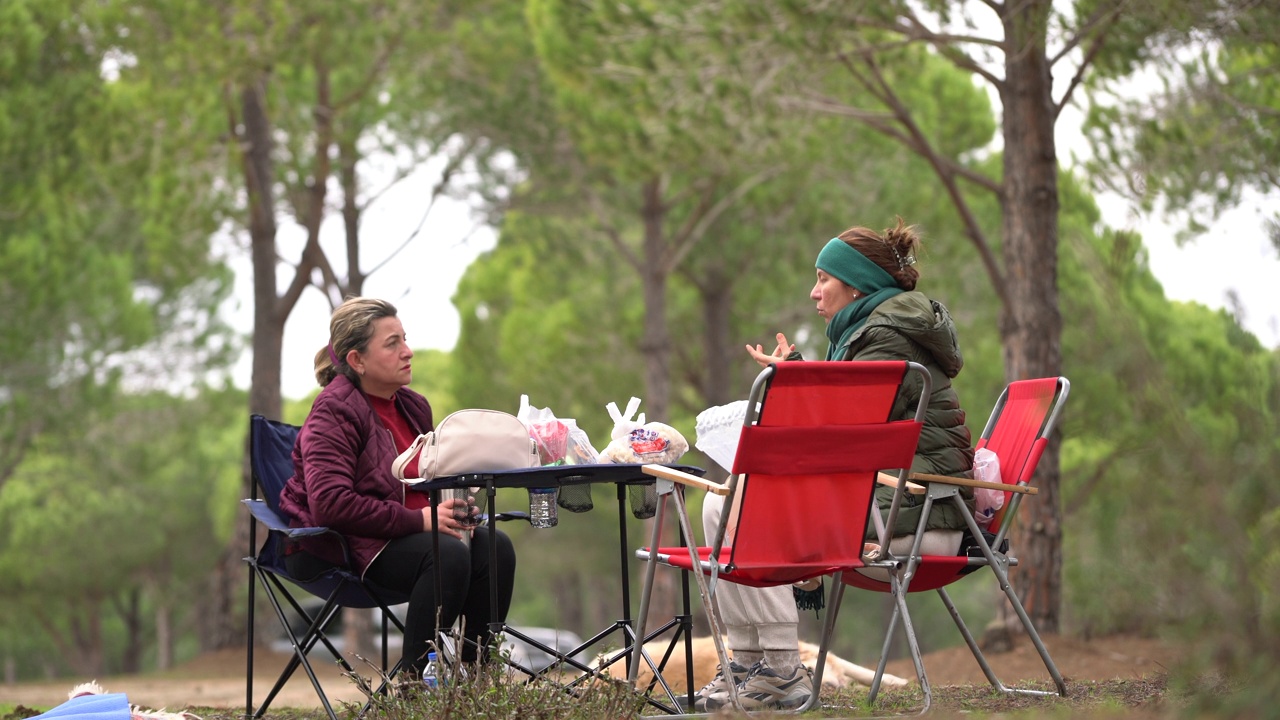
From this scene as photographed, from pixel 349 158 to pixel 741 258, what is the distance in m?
4.19

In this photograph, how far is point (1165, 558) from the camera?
150 cm

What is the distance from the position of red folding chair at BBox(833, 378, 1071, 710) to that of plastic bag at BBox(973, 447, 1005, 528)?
0.02m

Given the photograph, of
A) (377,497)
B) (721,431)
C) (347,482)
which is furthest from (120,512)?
(721,431)

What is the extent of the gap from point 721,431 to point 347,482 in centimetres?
97

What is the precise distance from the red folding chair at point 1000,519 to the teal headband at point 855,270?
1.65 feet

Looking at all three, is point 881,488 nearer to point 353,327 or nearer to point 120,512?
point 353,327

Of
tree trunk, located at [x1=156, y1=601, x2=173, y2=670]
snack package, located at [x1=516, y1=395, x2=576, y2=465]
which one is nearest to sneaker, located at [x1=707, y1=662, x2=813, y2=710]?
snack package, located at [x1=516, y1=395, x2=576, y2=465]

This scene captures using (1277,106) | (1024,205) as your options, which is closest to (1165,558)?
(1024,205)

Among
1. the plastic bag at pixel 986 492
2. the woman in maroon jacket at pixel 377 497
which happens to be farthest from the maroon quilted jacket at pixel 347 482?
the plastic bag at pixel 986 492

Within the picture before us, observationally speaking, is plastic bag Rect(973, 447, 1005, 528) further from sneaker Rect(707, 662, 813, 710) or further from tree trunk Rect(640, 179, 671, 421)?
tree trunk Rect(640, 179, 671, 421)

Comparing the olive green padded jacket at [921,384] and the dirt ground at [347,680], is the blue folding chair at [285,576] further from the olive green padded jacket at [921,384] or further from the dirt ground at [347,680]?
the dirt ground at [347,680]

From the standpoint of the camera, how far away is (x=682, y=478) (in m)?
2.91

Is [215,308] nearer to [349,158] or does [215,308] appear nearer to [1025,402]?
[349,158]

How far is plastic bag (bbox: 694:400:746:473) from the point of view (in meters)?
3.20
